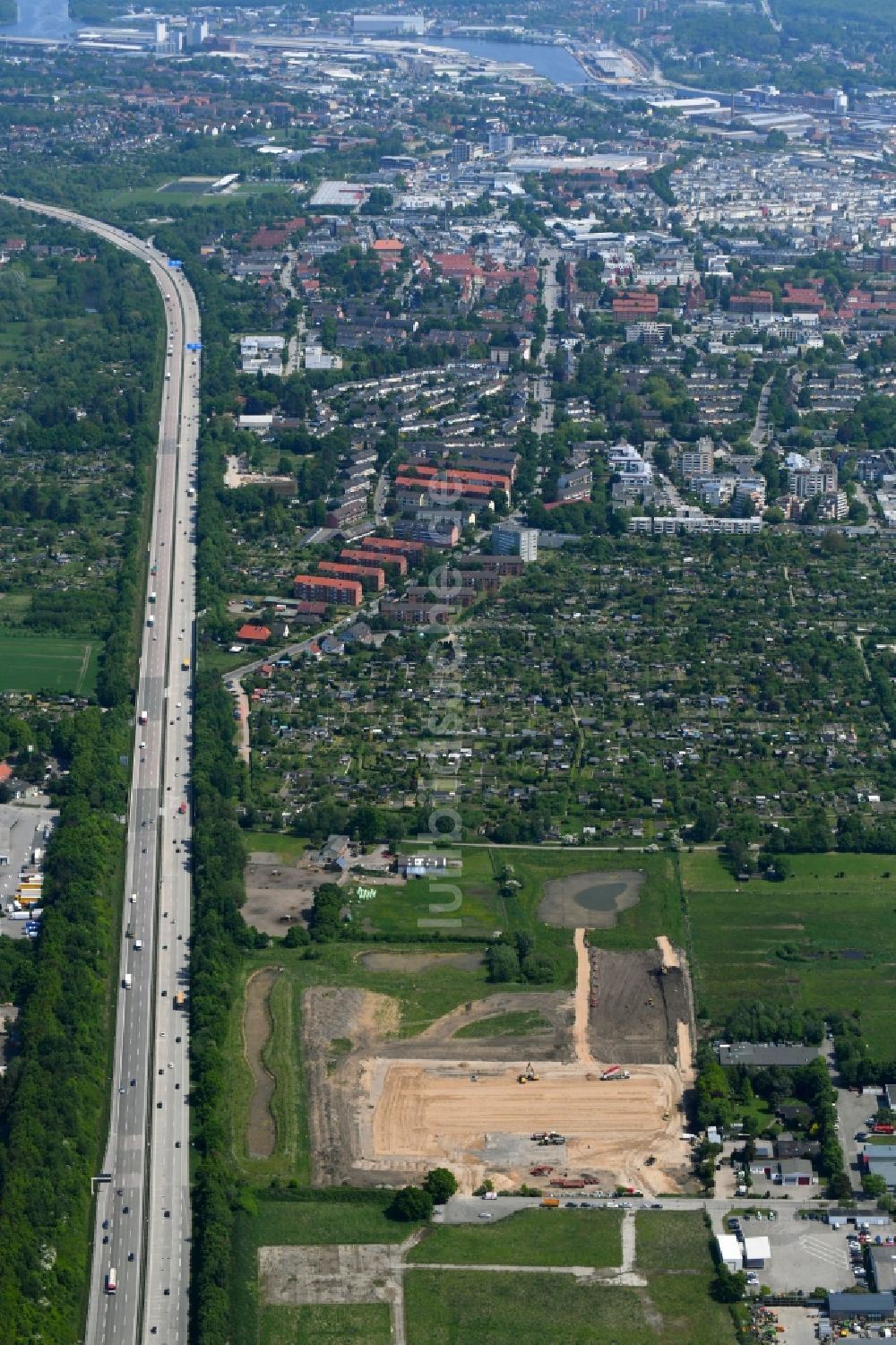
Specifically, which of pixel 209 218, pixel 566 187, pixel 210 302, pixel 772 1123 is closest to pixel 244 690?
pixel 772 1123

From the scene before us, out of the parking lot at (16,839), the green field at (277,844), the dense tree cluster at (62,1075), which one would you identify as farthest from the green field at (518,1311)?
the green field at (277,844)

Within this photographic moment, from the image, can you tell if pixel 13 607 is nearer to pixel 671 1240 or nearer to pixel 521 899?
pixel 521 899

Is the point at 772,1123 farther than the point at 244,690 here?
No

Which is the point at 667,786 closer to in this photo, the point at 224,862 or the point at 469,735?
the point at 469,735

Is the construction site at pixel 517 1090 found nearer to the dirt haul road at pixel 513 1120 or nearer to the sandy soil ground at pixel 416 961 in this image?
the dirt haul road at pixel 513 1120

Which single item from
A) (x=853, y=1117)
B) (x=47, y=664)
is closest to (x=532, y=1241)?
(x=853, y=1117)
